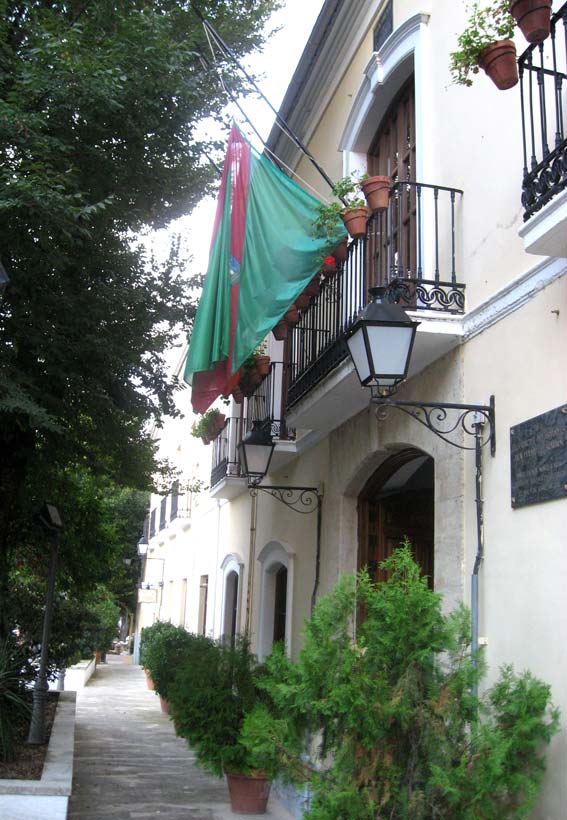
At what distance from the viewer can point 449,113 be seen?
252 inches

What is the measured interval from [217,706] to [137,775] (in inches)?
96.6

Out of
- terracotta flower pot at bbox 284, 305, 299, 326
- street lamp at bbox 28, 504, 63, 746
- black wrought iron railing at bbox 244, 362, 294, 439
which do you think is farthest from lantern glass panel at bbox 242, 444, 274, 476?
street lamp at bbox 28, 504, 63, 746

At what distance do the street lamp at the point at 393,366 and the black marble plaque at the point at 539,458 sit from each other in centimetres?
36

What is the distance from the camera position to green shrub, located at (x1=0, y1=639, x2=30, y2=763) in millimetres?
7867

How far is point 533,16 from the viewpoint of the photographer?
163 inches

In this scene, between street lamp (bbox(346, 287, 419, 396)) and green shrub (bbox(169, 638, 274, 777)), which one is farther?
green shrub (bbox(169, 638, 274, 777))

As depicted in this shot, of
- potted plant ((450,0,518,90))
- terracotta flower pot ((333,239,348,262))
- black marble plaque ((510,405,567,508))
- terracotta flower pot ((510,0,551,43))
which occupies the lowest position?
black marble plaque ((510,405,567,508))

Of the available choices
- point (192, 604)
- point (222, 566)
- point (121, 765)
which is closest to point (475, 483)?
point (121, 765)

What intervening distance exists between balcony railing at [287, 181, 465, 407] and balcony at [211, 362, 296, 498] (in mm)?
1598

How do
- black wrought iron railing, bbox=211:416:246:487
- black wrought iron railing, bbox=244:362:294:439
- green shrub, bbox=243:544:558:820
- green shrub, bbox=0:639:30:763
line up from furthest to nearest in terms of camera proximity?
black wrought iron railing, bbox=211:416:246:487, black wrought iron railing, bbox=244:362:294:439, green shrub, bbox=0:639:30:763, green shrub, bbox=243:544:558:820

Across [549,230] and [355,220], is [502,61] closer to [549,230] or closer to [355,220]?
[549,230]

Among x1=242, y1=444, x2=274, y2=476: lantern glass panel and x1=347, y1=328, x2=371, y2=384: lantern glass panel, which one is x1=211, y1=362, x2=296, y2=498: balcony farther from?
x1=347, y1=328, x2=371, y2=384: lantern glass panel

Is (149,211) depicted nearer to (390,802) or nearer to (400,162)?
(400,162)

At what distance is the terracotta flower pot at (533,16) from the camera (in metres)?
4.11
